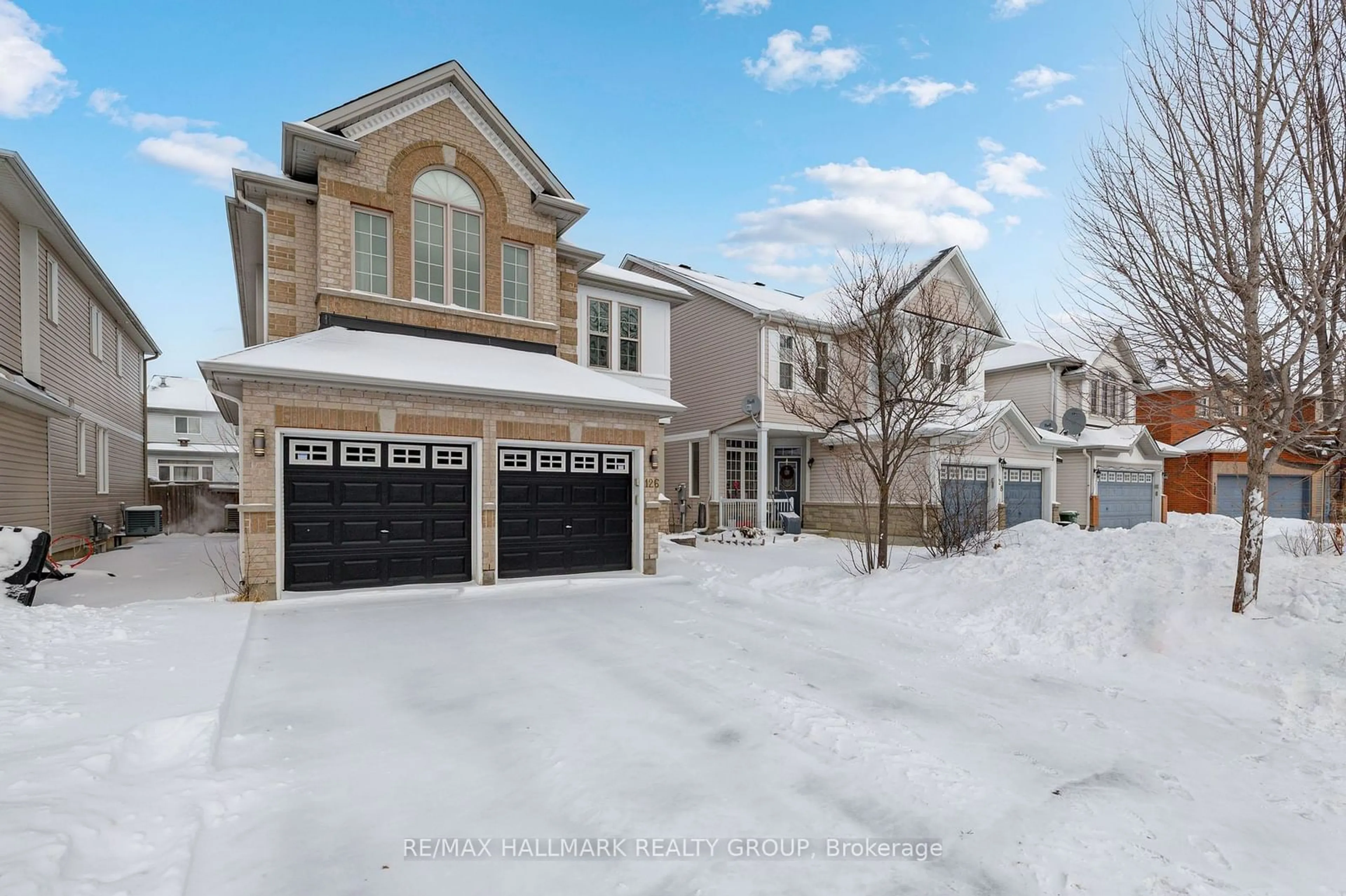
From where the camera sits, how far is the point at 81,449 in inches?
617

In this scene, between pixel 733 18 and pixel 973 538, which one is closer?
pixel 973 538

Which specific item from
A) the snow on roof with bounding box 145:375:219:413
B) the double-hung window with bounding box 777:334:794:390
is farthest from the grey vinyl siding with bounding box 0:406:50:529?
the snow on roof with bounding box 145:375:219:413

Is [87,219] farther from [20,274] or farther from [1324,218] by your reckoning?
[1324,218]

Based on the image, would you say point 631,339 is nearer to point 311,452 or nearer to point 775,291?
point 311,452

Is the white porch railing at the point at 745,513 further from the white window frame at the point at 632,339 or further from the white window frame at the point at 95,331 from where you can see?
the white window frame at the point at 95,331

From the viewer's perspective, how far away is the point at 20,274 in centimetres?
1229

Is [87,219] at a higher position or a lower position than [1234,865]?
higher

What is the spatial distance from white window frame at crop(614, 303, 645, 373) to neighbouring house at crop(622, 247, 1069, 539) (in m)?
1.48

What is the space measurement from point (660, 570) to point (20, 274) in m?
13.6

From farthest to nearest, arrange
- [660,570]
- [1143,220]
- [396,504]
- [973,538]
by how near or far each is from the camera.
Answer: [660,570], [973,538], [396,504], [1143,220]

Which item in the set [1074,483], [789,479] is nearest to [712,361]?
[789,479]

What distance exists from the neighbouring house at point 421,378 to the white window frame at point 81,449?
6436 mm

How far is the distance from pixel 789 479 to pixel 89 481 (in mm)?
19438

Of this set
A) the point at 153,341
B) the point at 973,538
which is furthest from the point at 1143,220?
the point at 153,341
